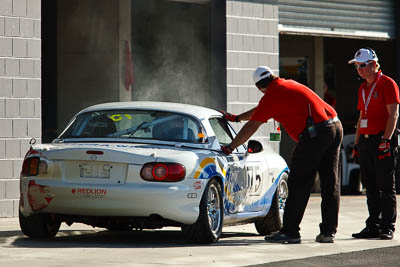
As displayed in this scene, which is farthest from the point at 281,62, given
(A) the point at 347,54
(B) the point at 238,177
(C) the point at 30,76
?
(B) the point at 238,177

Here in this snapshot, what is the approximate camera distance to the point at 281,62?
72.2 ft

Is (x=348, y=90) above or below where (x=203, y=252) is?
above

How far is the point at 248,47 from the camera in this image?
16812 millimetres

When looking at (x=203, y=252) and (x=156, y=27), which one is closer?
(x=203, y=252)

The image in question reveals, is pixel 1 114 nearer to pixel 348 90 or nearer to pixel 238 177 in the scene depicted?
pixel 238 177

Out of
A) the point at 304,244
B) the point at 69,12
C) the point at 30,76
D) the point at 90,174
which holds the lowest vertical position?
the point at 304,244

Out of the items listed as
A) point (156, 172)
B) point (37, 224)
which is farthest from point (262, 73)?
point (37, 224)

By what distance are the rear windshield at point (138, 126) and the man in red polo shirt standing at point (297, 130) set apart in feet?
1.47

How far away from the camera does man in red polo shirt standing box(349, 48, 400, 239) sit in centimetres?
1082

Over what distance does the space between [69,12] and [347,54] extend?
7.47m

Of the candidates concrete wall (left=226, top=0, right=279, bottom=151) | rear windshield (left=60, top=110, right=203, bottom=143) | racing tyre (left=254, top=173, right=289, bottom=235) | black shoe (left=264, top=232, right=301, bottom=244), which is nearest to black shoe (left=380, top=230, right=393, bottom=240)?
black shoe (left=264, top=232, right=301, bottom=244)

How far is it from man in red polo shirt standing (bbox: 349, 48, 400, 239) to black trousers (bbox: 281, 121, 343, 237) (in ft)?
1.78

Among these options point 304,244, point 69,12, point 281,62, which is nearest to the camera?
point 304,244

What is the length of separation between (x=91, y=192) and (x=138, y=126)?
0.99 metres
